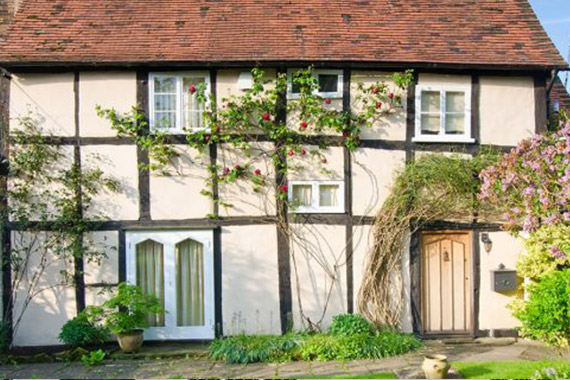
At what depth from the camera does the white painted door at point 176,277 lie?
1128 centimetres

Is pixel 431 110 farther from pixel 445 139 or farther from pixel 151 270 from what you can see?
pixel 151 270

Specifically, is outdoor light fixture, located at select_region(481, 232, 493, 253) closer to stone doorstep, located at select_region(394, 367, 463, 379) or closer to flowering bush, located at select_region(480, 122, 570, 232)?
flowering bush, located at select_region(480, 122, 570, 232)

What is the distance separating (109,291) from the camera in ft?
36.7

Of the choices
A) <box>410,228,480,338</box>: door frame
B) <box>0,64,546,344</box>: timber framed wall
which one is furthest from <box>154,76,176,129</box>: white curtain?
<box>410,228,480,338</box>: door frame

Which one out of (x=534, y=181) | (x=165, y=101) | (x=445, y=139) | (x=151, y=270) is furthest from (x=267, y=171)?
(x=534, y=181)

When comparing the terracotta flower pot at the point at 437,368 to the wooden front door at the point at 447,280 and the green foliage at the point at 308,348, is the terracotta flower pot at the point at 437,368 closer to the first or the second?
the green foliage at the point at 308,348

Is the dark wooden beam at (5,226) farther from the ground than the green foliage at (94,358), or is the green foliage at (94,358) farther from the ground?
the dark wooden beam at (5,226)

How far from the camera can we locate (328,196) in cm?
1148

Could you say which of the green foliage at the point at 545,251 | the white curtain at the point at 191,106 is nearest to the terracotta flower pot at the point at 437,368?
the green foliage at the point at 545,251

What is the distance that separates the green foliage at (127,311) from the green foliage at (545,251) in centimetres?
668

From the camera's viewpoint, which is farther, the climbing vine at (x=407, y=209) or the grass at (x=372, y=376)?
the climbing vine at (x=407, y=209)

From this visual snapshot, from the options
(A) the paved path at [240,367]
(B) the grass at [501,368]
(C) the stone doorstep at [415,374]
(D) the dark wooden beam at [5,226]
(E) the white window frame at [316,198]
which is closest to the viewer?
(B) the grass at [501,368]

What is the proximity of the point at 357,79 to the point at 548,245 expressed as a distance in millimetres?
4596

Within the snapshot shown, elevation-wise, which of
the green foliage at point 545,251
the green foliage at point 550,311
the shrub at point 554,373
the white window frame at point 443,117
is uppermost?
the white window frame at point 443,117
